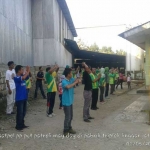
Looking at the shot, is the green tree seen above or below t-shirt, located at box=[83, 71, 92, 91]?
above

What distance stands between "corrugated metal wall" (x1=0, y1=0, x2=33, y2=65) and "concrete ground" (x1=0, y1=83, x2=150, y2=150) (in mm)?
3097

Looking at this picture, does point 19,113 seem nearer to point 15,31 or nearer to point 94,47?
point 15,31

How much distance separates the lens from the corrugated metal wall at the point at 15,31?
958 centimetres

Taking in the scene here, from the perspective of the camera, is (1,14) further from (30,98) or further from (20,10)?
(30,98)

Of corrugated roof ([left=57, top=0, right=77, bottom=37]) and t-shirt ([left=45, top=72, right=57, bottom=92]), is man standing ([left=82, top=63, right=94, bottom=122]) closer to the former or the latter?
t-shirt ([left=45, top=72, right=57, bottom=92])

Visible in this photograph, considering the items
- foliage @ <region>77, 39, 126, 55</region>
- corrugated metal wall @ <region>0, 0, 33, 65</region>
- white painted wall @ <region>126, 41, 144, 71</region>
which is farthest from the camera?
foliage @ <region>77, 39, 126, 55</region>

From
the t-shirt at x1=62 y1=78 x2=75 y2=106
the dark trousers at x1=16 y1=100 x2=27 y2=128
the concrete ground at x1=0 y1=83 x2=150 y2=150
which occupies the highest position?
the t-shirt at x1=62 y1=78 x2=75 y2=106

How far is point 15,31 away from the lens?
1140 centimetres

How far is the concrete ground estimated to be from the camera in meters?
5.23

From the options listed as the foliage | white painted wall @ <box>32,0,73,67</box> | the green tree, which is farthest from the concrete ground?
the green tree

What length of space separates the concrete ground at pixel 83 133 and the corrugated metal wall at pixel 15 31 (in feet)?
10.2

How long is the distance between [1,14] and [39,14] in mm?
6972

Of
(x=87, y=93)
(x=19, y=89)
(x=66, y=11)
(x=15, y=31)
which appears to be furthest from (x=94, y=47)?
(x=19, y=89)

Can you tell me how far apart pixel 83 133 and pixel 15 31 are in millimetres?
6927
